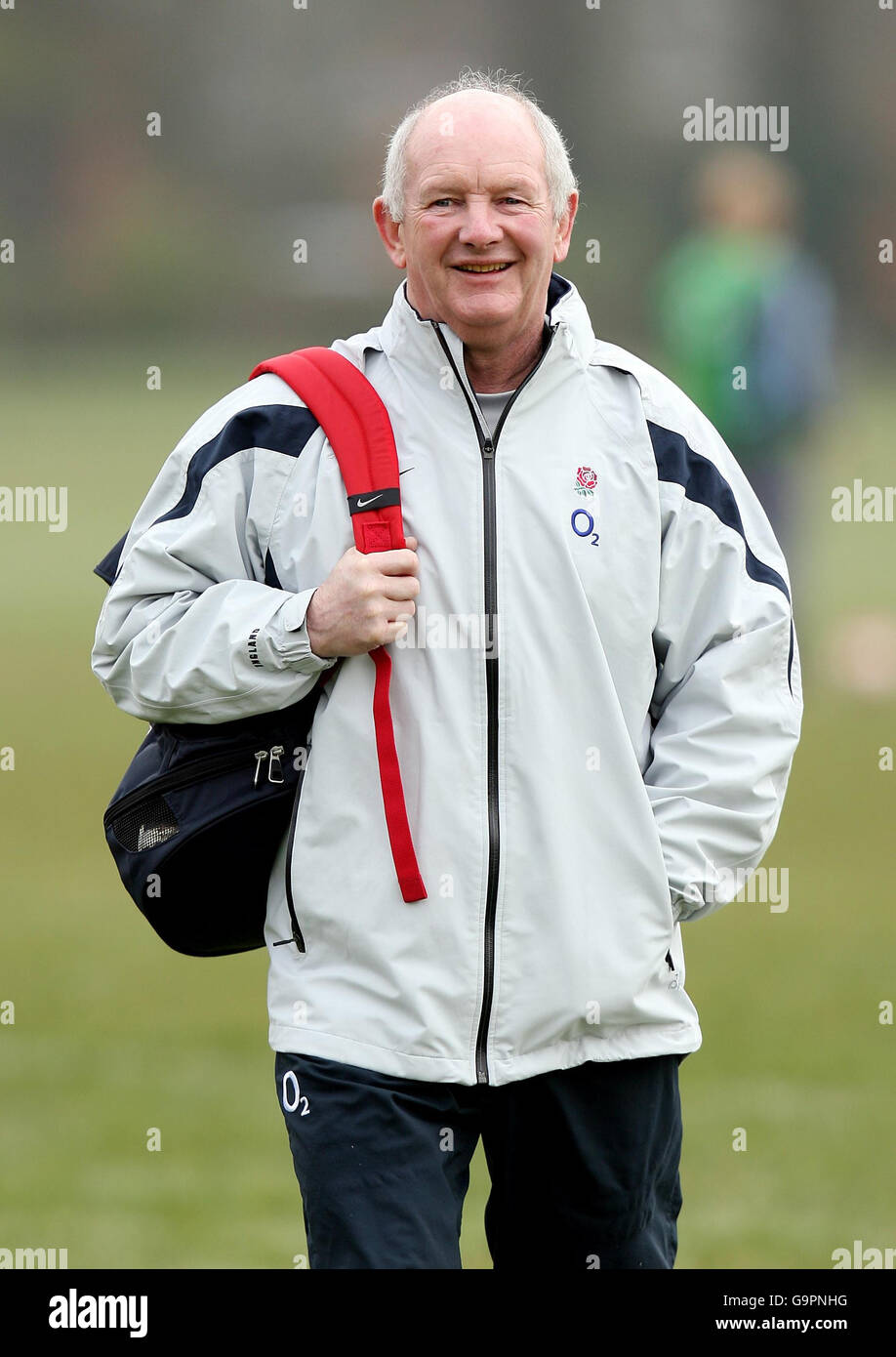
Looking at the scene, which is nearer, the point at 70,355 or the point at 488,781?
the point at 488,781

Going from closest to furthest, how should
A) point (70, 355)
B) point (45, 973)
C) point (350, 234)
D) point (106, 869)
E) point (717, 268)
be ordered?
1. point (45, 973)
2. point (106, 869)
3. point (717, 268)
4. point (350, 234)
5. point (70, 355)

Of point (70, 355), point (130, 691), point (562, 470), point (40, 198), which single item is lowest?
point (130, 691)

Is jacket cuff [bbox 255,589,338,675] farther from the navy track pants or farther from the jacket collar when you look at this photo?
the navy track pants

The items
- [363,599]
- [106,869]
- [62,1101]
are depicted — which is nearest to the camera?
[363,599]

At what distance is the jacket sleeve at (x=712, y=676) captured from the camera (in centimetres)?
277

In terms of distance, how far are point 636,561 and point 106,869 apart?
4919 millimetres

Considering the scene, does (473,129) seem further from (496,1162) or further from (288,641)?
(496,1162)

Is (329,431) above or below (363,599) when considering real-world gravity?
above

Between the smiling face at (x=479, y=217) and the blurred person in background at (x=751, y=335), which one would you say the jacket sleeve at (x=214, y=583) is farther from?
the blurred person in background at (x=751, y=335)

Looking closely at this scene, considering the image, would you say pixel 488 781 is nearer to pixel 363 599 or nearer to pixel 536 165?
pixel 363 599

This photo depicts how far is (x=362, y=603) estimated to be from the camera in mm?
2602

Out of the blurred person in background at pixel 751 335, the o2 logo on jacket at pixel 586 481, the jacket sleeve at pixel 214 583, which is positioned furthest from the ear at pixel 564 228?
the blurred person in background at pixel 751 335

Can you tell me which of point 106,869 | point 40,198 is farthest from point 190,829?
point 40,198

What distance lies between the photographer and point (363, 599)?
2.60 metres
